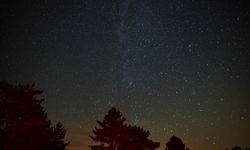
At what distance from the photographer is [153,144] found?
126 ft

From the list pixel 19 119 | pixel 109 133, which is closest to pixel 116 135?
pixel 109 133

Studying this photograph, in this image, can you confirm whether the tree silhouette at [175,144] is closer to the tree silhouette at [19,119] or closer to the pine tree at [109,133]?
the pine tree at [109,133]

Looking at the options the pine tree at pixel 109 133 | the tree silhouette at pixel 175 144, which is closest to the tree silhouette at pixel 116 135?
the pine tree at pixel 109 133

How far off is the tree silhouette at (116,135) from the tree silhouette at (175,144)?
9751 mm

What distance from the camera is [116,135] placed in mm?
35281

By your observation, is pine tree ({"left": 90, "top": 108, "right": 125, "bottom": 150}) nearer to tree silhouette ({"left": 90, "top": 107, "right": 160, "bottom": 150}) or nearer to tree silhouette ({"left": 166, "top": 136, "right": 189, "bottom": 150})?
tree silhouette ({"left": 90, "top": 107, "right": 160, "bottom": 150})

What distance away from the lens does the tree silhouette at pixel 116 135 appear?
3512 centimetres

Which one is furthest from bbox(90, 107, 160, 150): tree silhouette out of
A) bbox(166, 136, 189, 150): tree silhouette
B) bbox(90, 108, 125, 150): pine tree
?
bbox(166, 136, 189, 150): tree silhouette

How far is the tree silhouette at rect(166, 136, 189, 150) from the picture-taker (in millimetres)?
46719

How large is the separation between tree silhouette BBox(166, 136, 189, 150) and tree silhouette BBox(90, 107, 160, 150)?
32.0 feet

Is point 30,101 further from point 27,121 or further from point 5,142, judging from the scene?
point 5,142

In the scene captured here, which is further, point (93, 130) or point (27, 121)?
point (93, 130)

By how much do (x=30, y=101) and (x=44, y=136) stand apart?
3.30 m

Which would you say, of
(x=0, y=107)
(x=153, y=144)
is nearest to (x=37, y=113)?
(x=0, y=107)
